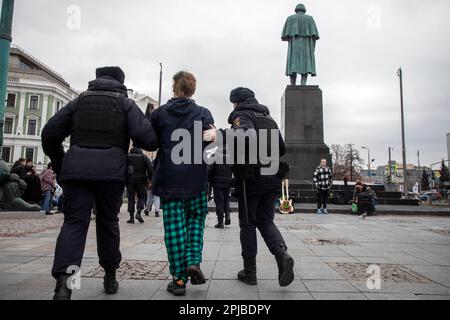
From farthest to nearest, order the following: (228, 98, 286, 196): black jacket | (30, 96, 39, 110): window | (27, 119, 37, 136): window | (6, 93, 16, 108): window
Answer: (30, 96, 39, 110): window < (27, 119, 37, 136): window < (6, 93, 16, 108): window < (228, 98, 286, 196): black jacket

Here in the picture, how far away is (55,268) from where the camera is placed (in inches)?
102

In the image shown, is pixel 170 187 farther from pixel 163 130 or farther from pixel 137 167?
pixel 137 167

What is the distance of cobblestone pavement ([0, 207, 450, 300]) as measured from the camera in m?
2.99

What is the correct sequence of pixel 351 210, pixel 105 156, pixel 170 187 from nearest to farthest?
pixel 105 156 → pixel 170 187 → pixel 351 210

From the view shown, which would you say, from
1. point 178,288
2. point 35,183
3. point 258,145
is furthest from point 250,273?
point 35,183

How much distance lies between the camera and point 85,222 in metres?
2.78

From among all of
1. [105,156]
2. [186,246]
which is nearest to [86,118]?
[105,156]

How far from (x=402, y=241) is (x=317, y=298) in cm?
409

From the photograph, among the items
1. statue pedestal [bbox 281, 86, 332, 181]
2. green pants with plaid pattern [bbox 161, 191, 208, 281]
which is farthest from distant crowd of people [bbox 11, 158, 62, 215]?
statue pedestal [bbox 281, 86, 332, 181]

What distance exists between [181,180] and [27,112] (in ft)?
191

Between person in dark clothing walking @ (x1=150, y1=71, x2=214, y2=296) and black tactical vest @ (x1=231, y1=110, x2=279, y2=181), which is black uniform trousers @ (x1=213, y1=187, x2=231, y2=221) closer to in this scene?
black tactical vest @ (x1=231, y1=110, x2=279, y2=181)

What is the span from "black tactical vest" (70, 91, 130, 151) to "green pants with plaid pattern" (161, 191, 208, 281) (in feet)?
2.31

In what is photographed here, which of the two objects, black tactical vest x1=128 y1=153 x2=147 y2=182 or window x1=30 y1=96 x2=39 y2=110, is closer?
black tactical vest x1=128 y1=153 x2=147 y2=182

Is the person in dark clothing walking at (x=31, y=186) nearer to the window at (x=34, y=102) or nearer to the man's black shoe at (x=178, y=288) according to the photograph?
the man's black shoe at (x=178, y=288)
